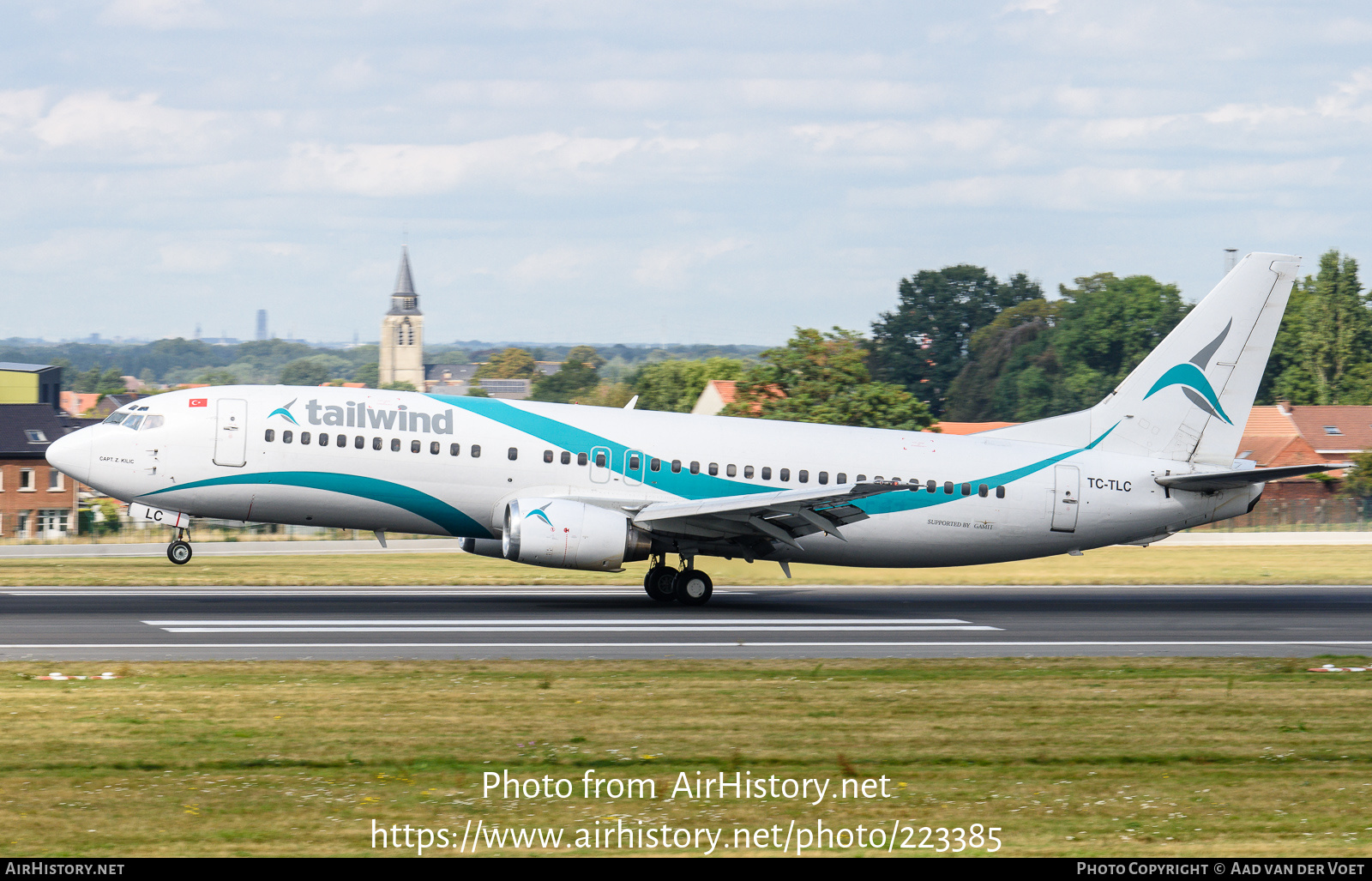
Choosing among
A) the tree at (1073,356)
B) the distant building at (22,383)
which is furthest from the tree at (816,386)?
the distant building at (22,383)

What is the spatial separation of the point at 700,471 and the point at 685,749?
14.0 metres

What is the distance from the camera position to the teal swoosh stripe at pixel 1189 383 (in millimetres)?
29578

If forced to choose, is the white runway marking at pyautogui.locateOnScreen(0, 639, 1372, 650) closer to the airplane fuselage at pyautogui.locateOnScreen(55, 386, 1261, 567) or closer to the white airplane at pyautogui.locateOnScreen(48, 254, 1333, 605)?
the white airplane at pyautogui.locateOnScreen(48, 254, 1333, 605)

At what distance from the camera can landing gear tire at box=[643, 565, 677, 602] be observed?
2772cm

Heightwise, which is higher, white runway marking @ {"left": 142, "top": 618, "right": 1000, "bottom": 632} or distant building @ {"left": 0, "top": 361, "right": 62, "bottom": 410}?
distant building @ {"left": 0, "top": 361, "right": 62, "bottom": 410}

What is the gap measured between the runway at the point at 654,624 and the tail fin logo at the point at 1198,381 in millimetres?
4429

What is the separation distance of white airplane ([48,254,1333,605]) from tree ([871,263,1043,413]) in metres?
118

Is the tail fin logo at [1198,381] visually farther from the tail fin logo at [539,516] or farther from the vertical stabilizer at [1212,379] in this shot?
the tail fin logo at [539,516]

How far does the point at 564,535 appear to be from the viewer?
25.3 m

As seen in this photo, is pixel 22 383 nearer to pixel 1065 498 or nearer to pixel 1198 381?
pixel 1065 498

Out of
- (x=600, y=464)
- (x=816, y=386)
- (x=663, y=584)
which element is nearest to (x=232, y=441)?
(x=600, y=464)

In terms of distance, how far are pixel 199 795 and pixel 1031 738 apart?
8467mm

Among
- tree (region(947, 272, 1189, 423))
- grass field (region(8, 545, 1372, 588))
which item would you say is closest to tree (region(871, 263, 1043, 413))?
tree (region(947, 272, 1189, 423))

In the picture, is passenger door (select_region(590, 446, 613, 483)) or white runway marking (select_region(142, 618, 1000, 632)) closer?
white runway marking (select_region(142, 618, 1000, 632))
